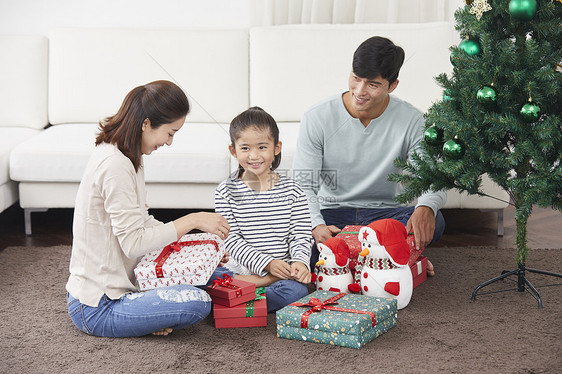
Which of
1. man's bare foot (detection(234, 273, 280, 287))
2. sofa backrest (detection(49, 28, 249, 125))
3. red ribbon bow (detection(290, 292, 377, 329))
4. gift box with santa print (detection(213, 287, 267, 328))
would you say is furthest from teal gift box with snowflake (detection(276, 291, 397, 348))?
sofa backrest (detection(49, 28, 249, 125))

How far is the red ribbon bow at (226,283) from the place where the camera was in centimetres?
202

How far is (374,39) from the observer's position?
7.67 feet

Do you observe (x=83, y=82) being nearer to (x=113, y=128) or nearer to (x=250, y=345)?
(x=113, y=128)

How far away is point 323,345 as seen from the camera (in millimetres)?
1862

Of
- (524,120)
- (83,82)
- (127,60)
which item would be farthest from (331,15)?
(524,120)

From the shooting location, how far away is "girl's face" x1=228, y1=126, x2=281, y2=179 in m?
2.12

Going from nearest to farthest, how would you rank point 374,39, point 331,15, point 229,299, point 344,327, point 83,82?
point 344,327 → point 229,299 → point 374,39 → point 83,82 → point 331,15

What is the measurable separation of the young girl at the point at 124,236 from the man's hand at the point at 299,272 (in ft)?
1.10

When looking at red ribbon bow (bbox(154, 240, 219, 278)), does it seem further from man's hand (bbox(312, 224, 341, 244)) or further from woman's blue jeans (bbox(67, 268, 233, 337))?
man's hand (bbox(312, 224, 341, 244))

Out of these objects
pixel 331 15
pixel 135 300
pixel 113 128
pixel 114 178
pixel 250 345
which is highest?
pixel 331 15

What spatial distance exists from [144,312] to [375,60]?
3.70ft

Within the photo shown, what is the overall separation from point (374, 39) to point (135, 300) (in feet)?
3.90

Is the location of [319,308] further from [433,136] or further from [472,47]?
[472,47]

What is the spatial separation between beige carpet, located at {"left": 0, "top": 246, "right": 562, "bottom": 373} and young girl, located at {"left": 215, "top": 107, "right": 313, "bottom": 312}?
0.18 meters
